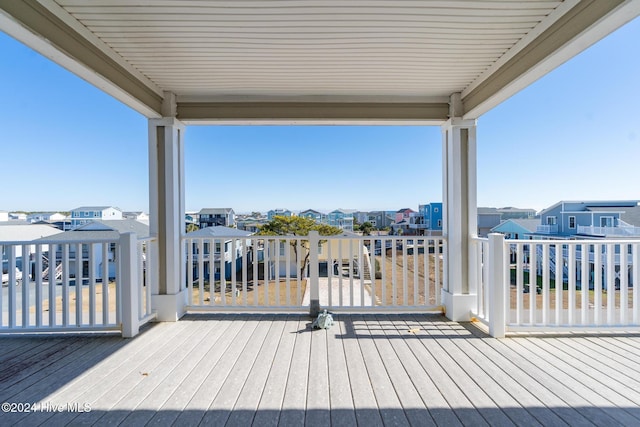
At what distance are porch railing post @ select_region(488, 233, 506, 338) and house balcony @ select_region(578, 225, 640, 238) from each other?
92 cm

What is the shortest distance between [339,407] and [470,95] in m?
2.91

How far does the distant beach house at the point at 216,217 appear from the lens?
350cm

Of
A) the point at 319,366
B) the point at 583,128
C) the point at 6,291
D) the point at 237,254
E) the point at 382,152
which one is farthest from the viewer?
the point at 382,152

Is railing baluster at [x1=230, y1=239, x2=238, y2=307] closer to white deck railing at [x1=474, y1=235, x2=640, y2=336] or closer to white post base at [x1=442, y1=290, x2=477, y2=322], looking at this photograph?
white post base at [x1=442, y1=290, x2=477, y2=322]

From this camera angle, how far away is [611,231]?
248 centimetres

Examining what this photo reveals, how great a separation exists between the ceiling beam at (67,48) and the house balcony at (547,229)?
403 cm

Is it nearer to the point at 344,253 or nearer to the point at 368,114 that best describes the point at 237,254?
the point at 344,253

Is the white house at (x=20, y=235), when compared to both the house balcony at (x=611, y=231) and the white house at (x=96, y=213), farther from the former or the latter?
the house balcony at (x=611, y=231)

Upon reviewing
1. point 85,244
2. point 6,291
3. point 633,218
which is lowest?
point 6,291

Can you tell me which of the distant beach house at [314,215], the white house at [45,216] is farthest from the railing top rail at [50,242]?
the distant beach house at [314,215]

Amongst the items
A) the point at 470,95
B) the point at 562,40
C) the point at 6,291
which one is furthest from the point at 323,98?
the point at 6,291

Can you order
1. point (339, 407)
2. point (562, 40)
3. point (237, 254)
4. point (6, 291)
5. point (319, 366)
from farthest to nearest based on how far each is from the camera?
point (237, 254) → point (6, 291) → point (319, 366) → point (562, 40) → point (339, 407)

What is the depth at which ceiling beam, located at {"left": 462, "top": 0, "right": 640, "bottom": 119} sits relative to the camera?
1.38 metres

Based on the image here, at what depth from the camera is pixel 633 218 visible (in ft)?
8.17
